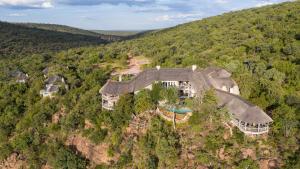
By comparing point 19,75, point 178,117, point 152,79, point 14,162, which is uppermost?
point 152,79

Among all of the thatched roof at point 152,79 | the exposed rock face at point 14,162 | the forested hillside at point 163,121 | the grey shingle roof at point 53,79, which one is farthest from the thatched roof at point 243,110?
the grey shingle roof at point 53,79

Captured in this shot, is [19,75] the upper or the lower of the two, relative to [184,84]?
lower

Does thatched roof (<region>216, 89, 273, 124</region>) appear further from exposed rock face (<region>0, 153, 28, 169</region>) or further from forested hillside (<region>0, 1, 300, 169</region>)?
exposed rock face (<region>0, 153, 28, 169</region>)

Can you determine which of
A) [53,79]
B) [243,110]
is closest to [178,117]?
[243,110]

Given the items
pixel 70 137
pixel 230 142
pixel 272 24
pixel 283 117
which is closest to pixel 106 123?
pixel 70 137

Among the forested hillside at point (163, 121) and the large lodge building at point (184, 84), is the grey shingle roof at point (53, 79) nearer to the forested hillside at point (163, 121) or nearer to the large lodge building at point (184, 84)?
the forested hillside at point (163, 121)

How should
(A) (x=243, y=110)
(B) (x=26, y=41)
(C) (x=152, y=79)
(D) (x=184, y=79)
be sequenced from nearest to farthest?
(A) (x=243, y=110) < (C) (x=152, y=79) < (D) (x=184, y=79) < (B) (x=26, y=41)

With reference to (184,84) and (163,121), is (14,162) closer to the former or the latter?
(163,121)
